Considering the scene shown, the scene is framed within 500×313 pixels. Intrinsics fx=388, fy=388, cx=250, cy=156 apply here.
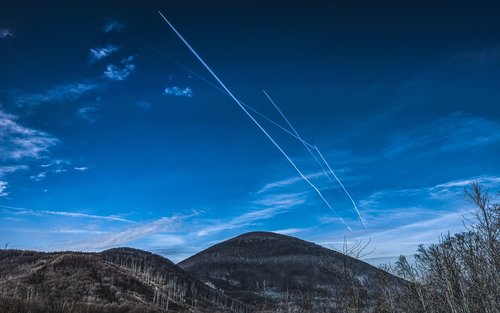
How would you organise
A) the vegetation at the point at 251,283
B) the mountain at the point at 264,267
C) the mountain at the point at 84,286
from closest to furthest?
the vegetation at the point at 251,283 < the mountain at the point at 84,286 < the mountain at the point at 264,267

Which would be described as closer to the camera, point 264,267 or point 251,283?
point 251,283

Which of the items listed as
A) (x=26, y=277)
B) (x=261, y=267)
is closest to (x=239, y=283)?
(x=261, y=267)

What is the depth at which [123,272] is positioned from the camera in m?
47.6

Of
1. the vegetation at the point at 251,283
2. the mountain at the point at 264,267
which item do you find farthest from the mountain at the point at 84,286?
the mountain at the point at 264,267

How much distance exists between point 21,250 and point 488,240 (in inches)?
2401

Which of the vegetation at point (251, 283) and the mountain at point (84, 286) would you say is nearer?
the vegetation at point (251, 283)

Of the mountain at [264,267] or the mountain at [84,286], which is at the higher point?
the mountain at [264,267]

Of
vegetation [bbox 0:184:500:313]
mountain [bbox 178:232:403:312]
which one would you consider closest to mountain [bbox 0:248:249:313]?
vegetation [bbox 0:184:500:313]

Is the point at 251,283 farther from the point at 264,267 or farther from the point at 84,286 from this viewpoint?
the point at 84,286

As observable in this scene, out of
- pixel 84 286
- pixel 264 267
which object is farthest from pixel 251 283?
pixel 84 286

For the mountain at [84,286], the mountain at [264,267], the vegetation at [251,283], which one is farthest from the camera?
the mountain at [264,267]

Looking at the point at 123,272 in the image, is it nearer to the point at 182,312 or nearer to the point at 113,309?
the point at 182,312

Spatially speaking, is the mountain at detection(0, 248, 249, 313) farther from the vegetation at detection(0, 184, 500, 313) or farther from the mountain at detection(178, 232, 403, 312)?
the mountain at detection(178, 232, 403, 312)

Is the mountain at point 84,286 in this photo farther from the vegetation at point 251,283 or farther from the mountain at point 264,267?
the mountain at point 264,267
